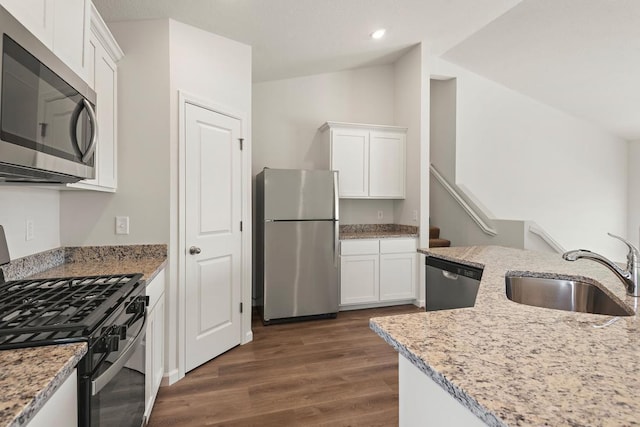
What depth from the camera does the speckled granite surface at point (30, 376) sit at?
2.12 feet

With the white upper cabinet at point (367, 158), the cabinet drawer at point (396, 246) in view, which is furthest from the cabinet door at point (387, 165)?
the cabinet drawer at point (396, 246)

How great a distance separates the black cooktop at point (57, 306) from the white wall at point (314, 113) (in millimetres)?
2769

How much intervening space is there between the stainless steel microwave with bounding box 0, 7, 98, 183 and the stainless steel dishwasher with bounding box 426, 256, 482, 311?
6.55 feet

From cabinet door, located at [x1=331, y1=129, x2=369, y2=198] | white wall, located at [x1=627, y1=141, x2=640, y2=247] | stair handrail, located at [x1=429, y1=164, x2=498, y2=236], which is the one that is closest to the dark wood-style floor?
cabinet door, located at [x1=331, y1=129, x2=369, y2=198]

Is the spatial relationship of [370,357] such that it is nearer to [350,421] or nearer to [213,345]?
[350,421]

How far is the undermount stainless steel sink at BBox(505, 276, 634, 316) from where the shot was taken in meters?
1.49

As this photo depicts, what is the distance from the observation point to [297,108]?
430cm

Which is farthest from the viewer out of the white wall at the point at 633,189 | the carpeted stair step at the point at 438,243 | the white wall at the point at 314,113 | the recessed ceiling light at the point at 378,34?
the white wall at the point at 633,189

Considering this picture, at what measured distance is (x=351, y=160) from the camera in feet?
13.4

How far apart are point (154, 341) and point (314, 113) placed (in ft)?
10.9

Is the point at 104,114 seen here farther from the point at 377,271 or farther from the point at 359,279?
the point at 377,271

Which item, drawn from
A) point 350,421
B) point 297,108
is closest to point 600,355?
point 350,421

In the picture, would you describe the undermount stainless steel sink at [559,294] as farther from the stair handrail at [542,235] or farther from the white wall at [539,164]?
the white wall at [539,164]

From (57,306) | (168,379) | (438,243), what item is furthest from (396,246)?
(57,306)
